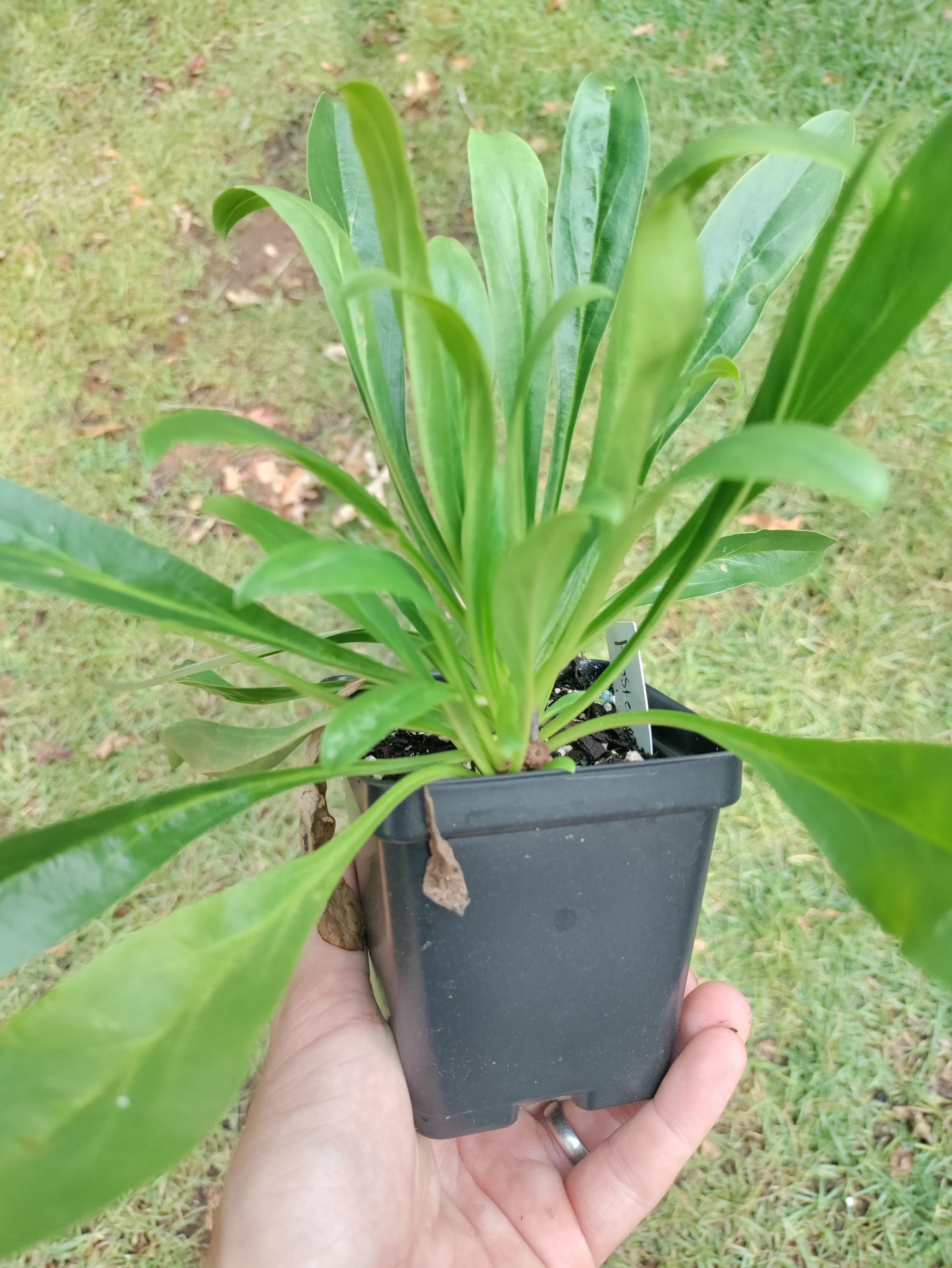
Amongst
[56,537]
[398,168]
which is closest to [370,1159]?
[56,537]

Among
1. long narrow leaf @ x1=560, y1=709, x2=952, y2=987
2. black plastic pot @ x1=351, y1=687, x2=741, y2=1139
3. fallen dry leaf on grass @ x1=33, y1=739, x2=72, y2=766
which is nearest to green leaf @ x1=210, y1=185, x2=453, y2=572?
black plastic pot @ x1=351, y1=687, x2=741, y2=1139

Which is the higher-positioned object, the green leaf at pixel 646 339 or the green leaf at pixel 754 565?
the green leaf at pixel 646 339

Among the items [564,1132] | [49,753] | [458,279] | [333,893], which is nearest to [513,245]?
[458,279]

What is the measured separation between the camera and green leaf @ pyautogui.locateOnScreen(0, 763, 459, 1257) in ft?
1.72

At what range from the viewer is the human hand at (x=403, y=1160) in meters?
0.81

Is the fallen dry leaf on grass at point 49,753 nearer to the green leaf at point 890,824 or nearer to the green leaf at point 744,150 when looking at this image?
the green leaf at point 890,824

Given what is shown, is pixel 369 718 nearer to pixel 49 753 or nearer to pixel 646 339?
pixel 646 339

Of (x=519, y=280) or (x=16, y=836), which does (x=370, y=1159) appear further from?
(x=519, y=280)

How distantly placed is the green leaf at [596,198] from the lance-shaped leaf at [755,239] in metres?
0.08

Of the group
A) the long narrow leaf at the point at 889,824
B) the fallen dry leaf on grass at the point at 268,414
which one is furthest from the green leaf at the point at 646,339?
the fallen dry leaf on grass at the point at 268,414

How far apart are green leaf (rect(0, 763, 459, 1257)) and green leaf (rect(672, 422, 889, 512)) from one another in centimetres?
43

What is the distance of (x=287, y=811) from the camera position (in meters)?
1.57

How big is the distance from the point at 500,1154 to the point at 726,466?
3.16 ft

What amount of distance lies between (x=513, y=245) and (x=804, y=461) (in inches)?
17.8
